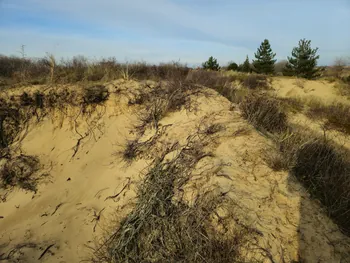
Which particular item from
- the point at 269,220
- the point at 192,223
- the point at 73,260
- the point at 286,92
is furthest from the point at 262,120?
the point at 286,92

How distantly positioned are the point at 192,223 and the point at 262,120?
301cm

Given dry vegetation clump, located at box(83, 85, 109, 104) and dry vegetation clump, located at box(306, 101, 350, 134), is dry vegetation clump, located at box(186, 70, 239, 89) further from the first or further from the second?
dry vegetation clump, located at box(306, 101, 350, 134)

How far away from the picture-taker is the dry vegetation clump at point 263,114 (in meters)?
5.02

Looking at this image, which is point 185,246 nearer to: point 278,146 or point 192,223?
point 192,223

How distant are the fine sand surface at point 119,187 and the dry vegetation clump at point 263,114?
212 millimetres

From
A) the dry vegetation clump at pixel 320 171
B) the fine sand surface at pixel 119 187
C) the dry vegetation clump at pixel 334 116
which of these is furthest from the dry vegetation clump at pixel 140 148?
the dry vegetation clump at pixel 334 116

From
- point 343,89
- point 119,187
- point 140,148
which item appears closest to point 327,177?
point 140,148

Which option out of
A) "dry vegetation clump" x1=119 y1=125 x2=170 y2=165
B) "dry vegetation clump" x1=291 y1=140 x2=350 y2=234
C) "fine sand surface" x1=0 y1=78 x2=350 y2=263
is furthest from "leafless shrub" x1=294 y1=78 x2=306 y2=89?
"dry vegetation clump" x1=119 y1=125 x2=170 y2=165

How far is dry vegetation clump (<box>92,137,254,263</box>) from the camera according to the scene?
2.84 metres

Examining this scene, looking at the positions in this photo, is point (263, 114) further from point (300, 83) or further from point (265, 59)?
point (265, 59)

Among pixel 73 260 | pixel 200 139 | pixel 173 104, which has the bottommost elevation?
pixel 73 260

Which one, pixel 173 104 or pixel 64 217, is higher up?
pixel 173 104

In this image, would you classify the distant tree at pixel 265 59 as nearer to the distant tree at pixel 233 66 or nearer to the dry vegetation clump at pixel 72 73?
the distant tree at pixel 233 66

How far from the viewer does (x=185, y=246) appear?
2949 millimetres
